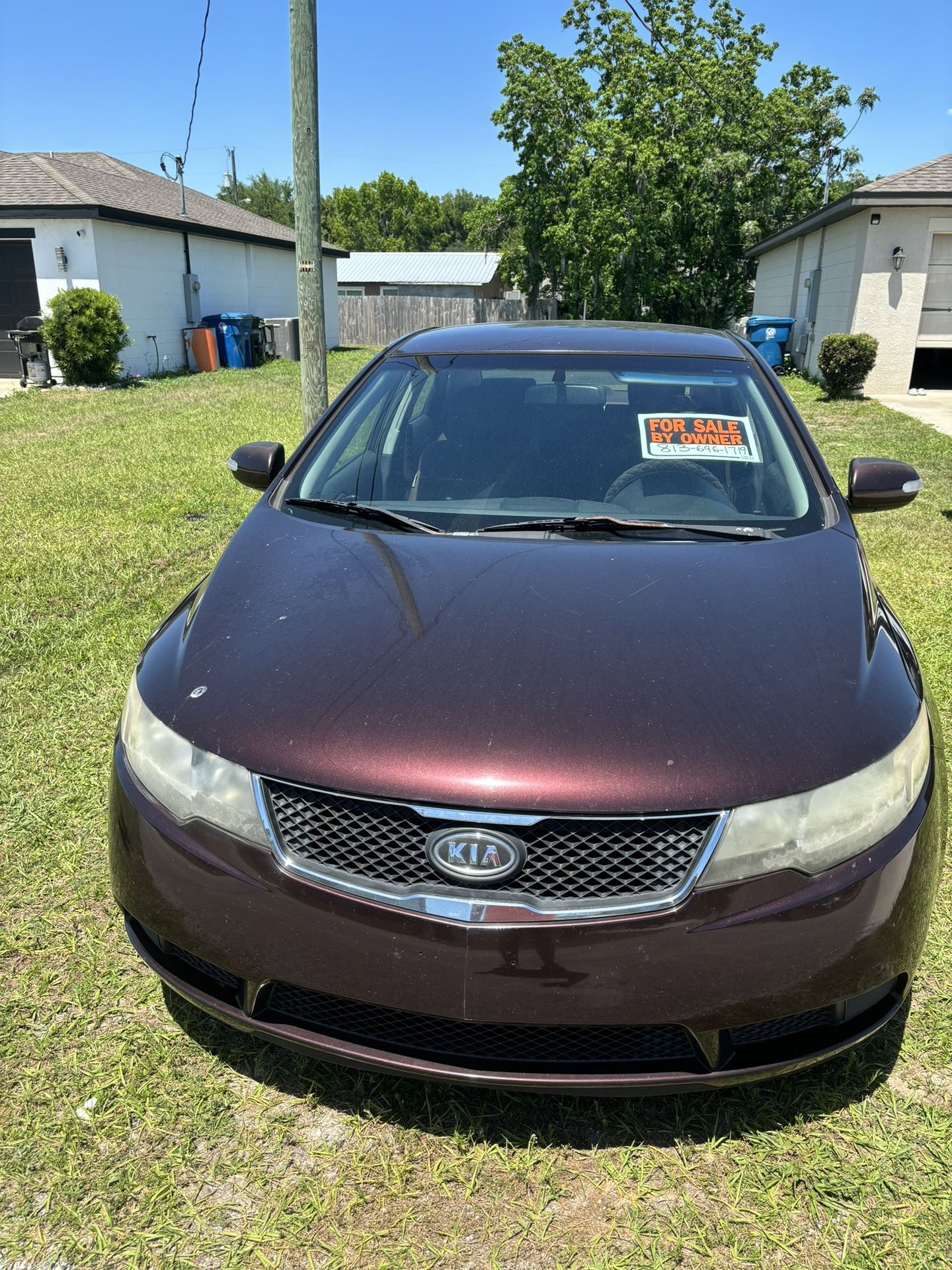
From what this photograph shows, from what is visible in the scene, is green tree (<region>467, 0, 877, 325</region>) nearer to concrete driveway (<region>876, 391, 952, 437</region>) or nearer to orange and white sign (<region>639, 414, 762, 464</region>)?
concrete driveway (<region>876, 391, 952, 437</region>)

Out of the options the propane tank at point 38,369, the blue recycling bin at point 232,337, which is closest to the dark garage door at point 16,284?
the propane tank at point 38,369

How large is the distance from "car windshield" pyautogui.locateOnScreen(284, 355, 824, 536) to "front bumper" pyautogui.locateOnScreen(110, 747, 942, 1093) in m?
1.15

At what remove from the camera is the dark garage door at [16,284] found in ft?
→ 57.8

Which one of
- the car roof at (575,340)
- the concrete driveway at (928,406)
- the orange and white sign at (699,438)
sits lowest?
the concrete driveway at (928,406)

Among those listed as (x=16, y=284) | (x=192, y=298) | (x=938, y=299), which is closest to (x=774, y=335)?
(x=938, y=299)

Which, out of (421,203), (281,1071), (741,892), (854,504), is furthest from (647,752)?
(421,203)

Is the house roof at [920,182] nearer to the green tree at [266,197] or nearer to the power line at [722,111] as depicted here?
the power line at [722,111]

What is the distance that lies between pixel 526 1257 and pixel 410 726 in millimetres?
998

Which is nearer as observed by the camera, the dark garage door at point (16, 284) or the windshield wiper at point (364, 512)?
the windshield wiper at point (364, 512)

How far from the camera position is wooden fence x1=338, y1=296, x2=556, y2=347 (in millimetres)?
35844

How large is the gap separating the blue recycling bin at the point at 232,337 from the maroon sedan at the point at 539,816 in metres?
19.9

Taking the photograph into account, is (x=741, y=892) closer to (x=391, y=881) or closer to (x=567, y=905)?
(x=567, y=905)

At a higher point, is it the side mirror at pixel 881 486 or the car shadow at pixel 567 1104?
the side mirror at pixel 881 486

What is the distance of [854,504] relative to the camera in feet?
9.96
